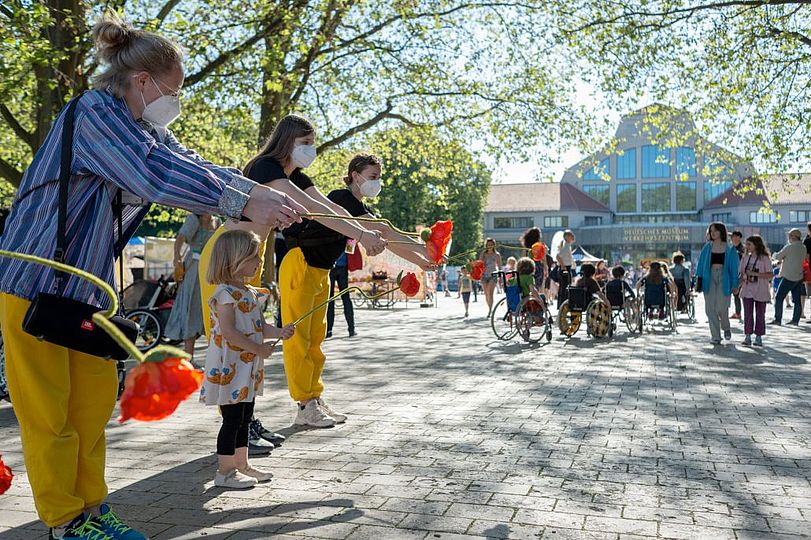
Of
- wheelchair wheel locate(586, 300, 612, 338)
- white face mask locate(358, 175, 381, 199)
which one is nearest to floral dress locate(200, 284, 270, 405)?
white face mask locate(358, 175, 381, 199)

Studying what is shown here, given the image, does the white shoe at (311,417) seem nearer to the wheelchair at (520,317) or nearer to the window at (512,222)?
the wheelchair at (520,317)

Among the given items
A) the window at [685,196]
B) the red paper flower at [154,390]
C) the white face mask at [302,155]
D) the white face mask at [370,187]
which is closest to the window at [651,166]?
the window at [685,196]

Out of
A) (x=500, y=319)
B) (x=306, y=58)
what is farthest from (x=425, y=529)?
(x=306, y=58)

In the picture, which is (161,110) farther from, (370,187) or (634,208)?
(634,208)

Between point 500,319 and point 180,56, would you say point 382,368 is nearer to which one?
point 500,319

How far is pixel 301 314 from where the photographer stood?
211 inches

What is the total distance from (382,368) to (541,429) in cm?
393

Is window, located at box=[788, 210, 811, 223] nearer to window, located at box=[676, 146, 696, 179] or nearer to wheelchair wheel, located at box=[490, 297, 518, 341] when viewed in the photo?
window, located at box=[676, 146, 696, 179]

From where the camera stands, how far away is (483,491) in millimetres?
4031

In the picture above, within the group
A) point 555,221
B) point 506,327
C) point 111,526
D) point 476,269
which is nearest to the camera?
point 111,526

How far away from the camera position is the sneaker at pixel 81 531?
2809 millimetres

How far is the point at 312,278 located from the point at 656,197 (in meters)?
82.6

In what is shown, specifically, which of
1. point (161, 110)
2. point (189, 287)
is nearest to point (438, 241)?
point (161, 110)

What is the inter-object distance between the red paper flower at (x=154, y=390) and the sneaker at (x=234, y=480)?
7.08ft
